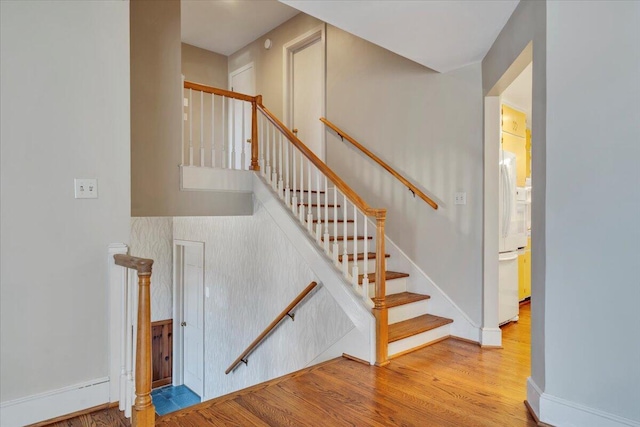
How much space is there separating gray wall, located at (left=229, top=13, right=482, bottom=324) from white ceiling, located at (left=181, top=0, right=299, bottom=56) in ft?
3.32

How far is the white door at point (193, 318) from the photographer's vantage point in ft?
18.3

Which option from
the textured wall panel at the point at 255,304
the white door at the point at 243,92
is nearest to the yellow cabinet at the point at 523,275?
the textured wall panel at the point at 255,304

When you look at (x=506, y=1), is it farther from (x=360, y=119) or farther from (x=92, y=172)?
(x=92, y=172)

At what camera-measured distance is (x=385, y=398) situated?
2352 mm

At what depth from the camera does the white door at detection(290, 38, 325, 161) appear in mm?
5012

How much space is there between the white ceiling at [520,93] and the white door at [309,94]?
2146mm

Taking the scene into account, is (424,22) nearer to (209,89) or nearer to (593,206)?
(593,206)

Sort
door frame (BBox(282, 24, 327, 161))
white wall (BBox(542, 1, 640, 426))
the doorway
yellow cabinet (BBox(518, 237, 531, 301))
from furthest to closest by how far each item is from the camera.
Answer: door frame (BBox(282, 24, 327, 161)) < yellow cabinet (BBox(518, 237, 531, 301)) < the doorway < white wall (BBox(542, 1, 640, 426))

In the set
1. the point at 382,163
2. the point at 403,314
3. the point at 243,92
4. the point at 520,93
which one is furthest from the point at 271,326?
the point at 243,92

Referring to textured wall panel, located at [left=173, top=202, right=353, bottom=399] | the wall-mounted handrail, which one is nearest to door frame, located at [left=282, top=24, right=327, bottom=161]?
textured wall panel, located at [left=173, top=202, right=353, bottom=399]

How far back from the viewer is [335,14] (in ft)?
8.57

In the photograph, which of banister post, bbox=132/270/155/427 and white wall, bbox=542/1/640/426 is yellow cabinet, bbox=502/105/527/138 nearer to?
Answer: white wall, bbox=542/1/640/426

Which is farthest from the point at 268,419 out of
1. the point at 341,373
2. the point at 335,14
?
the point at 335,14

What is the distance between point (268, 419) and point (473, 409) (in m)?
1.14
